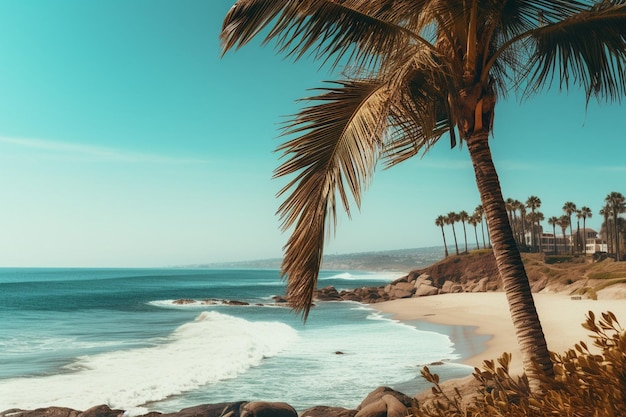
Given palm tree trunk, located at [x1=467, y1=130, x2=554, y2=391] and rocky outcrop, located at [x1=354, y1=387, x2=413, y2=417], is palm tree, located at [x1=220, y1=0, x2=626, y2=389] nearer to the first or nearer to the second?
palm tree trunk, located at [x1=467, y1=130, x2=554, y2=391]

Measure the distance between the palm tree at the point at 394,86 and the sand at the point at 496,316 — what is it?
27.6ft

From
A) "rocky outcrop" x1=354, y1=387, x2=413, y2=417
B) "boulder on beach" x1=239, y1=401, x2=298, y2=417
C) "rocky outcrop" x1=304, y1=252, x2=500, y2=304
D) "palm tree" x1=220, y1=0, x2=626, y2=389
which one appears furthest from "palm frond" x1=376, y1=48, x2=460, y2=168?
"rocky outcrop" x1=304, y1=252, x2=500, y2=304

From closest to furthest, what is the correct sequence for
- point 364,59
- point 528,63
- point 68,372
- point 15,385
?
point 364,59
point 528,63
point 15,385
point 68,372

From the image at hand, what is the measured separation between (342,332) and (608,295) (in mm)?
14548

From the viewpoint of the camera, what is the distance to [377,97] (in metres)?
5.64

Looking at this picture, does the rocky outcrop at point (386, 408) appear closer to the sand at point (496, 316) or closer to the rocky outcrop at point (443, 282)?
the sand at point (496, 316)

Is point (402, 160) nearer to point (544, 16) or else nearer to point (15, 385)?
point (544, 16)

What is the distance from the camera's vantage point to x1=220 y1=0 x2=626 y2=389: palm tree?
17.1 ft

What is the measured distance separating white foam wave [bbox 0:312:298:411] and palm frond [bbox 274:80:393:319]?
34.9 feet

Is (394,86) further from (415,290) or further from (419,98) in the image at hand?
(415,290)

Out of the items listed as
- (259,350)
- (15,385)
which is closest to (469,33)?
(15,385)

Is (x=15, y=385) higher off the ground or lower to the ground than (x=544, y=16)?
lower

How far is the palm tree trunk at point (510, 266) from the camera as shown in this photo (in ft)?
16.4

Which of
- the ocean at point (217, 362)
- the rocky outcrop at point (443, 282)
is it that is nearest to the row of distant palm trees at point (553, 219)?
the rocky outcrop at point (443, 282)
